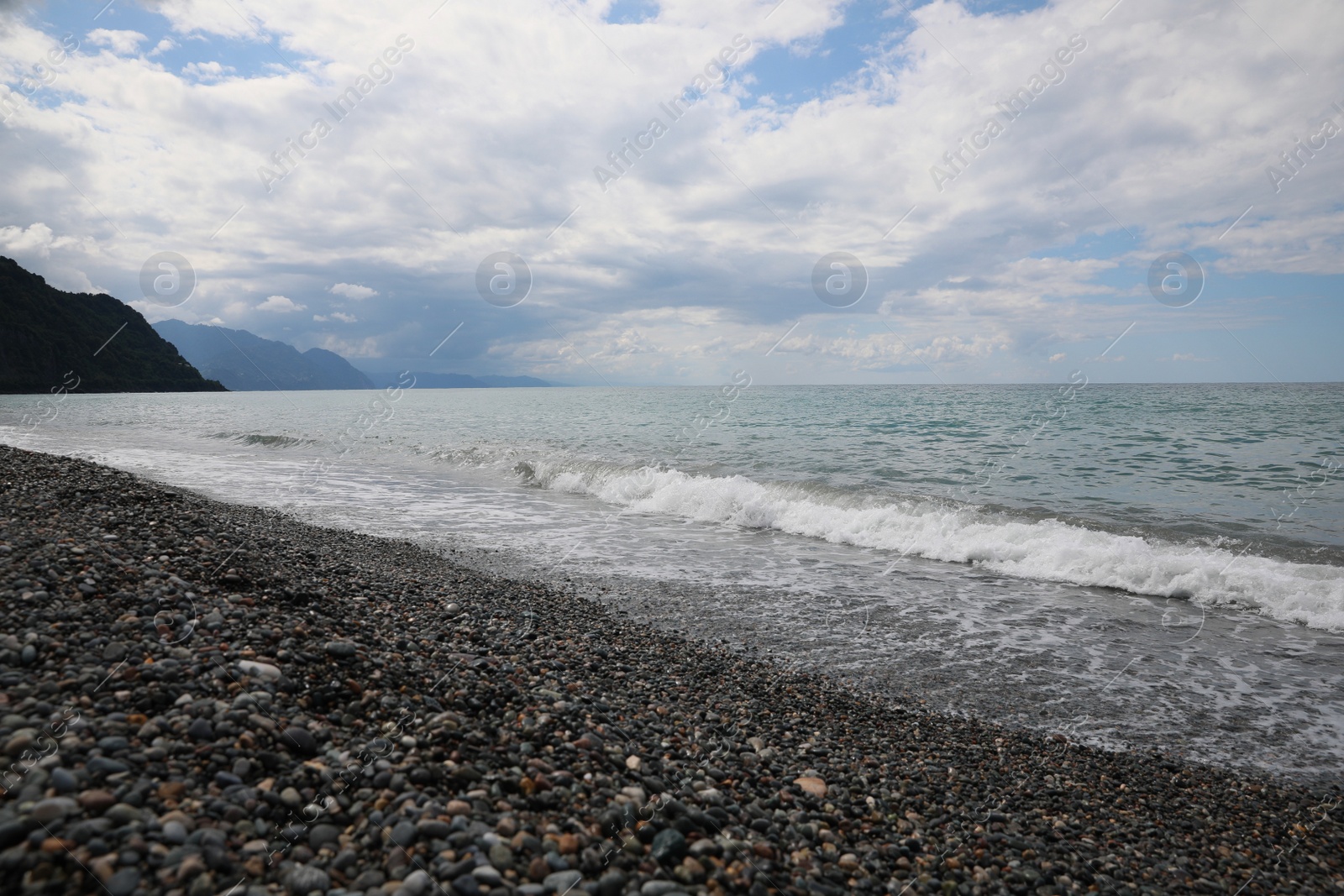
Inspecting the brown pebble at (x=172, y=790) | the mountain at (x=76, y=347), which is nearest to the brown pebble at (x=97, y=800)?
the brown pebble at (x=172, y=790)

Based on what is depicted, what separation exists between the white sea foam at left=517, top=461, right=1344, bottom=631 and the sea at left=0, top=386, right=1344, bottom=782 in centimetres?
5

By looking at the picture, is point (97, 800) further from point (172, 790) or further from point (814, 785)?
point (814, 785)

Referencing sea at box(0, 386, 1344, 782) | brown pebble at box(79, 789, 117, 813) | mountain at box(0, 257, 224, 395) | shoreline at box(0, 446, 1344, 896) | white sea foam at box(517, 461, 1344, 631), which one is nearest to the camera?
brown pebble at box(79, 789, 117, 813)

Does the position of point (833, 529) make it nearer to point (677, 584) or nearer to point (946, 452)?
point (677, 584)

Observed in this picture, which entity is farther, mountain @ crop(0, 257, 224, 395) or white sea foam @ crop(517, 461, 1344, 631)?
mountain @ crop(0, 257, 224, 395)

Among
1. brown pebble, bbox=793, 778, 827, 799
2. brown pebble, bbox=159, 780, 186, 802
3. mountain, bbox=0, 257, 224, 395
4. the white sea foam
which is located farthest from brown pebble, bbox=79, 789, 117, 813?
mountain, bbox=0, 257, 224, 395

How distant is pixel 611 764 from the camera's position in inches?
167

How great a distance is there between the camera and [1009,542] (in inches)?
551

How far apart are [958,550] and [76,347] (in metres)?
165

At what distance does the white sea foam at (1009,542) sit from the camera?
10961 millimetres

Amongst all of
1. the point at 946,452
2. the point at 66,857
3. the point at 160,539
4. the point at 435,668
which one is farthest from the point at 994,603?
the point at 946,452

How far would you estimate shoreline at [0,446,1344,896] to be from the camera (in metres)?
2.95

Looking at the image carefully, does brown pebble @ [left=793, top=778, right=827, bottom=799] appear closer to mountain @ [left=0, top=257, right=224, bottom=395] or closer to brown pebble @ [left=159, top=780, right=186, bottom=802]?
brown pebble @ [left=159, top=780, right=186, bottom=802]

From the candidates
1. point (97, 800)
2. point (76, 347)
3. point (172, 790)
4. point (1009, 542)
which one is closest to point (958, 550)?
point (1009, 542)
